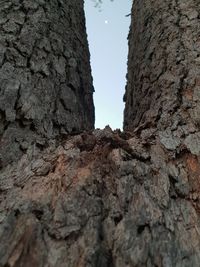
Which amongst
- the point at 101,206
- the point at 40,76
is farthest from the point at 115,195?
the point at 40,76

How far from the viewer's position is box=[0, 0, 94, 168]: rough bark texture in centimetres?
150

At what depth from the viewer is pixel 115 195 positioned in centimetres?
121

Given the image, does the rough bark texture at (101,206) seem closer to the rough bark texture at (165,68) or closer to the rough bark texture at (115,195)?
the rough bark texture at (115,195)

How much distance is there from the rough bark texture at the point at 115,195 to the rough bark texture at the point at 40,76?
0.10 m

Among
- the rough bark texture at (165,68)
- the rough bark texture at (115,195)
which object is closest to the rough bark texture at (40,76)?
the rough bark texture at (115,195)

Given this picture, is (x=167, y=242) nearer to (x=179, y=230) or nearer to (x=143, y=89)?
(x=179, y=230)

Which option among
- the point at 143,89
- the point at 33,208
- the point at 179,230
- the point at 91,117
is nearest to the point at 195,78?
the point at 143,89

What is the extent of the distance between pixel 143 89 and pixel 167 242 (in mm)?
959

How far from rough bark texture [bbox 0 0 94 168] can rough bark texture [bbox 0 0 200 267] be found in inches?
4.1

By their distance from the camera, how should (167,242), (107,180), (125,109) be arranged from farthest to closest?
(125,109)
(107,180)
(167,242)

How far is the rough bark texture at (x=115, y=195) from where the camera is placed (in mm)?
1059

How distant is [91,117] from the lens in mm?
2016

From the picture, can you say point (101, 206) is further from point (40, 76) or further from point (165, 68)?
point (165, 68)

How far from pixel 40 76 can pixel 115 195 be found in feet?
2.44
